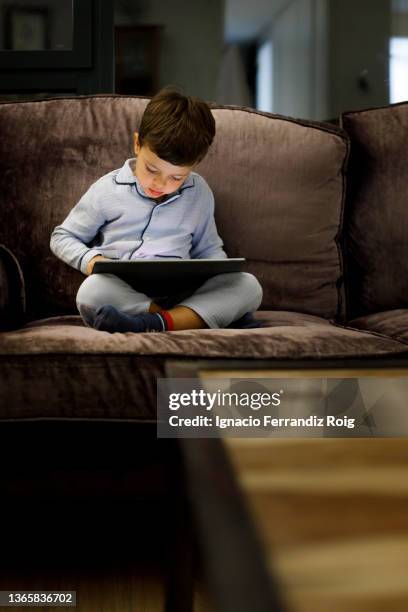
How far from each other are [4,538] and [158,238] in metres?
0.72

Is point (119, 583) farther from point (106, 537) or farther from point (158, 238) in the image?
point (158, 238)

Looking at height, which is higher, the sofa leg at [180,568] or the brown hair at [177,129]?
the brown hair at [177,129]

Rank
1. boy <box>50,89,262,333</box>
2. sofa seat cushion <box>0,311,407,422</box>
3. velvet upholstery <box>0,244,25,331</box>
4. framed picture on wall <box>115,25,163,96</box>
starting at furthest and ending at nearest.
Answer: framed picture on wall <box>115,25,163,96</box>, boy <box>50,89,262,333</box>, velvet upholstery <box>0,244,25,331</box>, sofa seat cushion <box>0,311,407,422</box>

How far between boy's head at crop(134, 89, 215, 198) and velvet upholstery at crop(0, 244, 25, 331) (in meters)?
0.38

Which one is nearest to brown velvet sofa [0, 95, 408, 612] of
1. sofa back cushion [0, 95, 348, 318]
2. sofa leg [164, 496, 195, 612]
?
sofa back cushion [0, 95, 348, 318]

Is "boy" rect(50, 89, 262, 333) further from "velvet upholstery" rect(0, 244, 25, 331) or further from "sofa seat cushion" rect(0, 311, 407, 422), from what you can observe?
"sofa seat cushion" rect(0, 311, 407, 422)

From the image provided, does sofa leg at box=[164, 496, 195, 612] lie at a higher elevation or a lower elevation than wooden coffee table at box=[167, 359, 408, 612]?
lower

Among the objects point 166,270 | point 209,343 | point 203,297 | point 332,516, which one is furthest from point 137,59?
point 332,516

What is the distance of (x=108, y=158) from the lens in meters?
1.69

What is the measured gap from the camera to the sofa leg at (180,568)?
0.68 metres

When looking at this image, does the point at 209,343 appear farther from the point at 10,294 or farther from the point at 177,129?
the point at 177,129

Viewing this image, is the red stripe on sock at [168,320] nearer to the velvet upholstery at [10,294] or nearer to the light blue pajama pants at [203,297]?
the light blue pajama pants at [203,297]

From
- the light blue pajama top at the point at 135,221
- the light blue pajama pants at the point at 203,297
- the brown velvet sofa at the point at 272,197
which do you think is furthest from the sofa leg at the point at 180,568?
the light blue pajama top at the point at 135,221

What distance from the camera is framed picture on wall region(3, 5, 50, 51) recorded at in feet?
8.40
